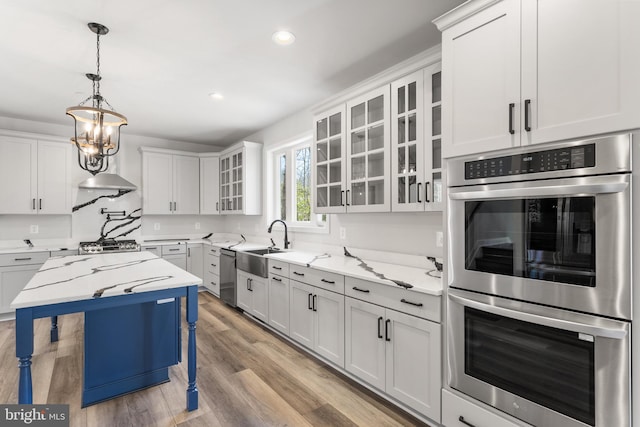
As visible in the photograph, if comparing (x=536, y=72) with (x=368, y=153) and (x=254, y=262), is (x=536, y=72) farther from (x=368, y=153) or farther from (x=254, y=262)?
(x=254, y=262)

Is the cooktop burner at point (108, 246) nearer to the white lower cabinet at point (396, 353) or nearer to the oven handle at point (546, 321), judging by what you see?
the white lower cabinet at point (396, 353)

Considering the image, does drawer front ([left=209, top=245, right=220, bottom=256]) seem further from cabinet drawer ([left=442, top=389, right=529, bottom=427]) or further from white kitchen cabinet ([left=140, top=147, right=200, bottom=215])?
cabinet drawer ([left=442, top=389, right=529, bottom=427])

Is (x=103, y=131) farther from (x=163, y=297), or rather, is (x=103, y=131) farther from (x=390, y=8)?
(x=390, y=8)

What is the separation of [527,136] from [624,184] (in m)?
0.41

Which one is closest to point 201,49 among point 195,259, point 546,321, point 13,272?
point 546,321

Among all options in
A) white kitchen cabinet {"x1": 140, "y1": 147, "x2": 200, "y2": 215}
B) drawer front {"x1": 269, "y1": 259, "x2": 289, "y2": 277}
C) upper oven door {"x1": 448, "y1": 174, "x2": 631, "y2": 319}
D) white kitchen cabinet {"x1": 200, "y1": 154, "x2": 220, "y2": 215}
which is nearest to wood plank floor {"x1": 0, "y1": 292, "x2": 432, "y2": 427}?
drawer front {"x1": 269, "y1": 259, "x2": 289, "y2": 277}

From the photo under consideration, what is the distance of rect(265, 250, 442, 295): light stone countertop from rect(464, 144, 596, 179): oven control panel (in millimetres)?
717

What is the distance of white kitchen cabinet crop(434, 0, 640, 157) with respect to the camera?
1.23 metres

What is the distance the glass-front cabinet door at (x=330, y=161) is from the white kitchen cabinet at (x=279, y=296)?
0.73 metres


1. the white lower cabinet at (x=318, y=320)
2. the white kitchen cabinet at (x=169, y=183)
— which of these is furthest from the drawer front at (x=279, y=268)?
the white kitchen cabinet at (x=169, y=183)

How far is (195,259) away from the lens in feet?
17.6

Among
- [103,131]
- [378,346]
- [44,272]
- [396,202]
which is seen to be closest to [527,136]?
[396,202]

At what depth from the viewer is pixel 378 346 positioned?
7.23ft

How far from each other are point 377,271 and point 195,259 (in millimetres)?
3856
